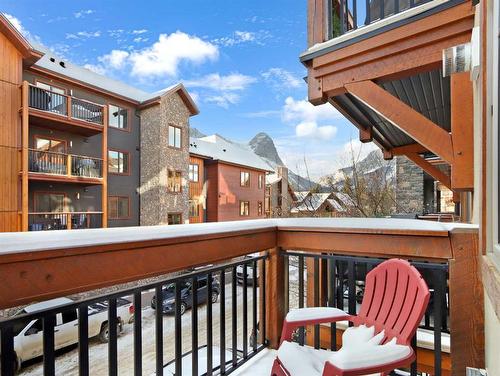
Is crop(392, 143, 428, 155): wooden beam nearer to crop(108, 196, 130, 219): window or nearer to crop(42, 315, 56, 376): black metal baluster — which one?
crop(42, 315, 56, 376): black metal baluster

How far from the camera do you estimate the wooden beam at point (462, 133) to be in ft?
6.89

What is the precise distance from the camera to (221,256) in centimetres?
175

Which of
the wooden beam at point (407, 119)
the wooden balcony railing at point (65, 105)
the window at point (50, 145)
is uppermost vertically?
the wooden balcony railing at point (65, 105)

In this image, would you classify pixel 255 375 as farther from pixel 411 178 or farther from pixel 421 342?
pixel 411 178

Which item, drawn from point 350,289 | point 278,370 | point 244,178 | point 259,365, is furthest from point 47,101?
point 278,370

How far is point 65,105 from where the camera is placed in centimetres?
961

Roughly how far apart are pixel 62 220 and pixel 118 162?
2856mm

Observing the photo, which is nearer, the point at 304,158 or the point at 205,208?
the point at 304,158

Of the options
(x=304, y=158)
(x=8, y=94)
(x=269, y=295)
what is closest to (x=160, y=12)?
(x=8, y=94)

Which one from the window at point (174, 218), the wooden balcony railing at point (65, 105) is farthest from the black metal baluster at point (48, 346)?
the window at point (174, 218)

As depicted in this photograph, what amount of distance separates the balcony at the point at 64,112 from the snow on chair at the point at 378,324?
32.5ft

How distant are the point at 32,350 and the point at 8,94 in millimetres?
6787

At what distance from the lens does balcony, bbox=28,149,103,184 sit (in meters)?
9.10

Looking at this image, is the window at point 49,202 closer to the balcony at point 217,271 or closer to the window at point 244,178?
the window at point 244,178
